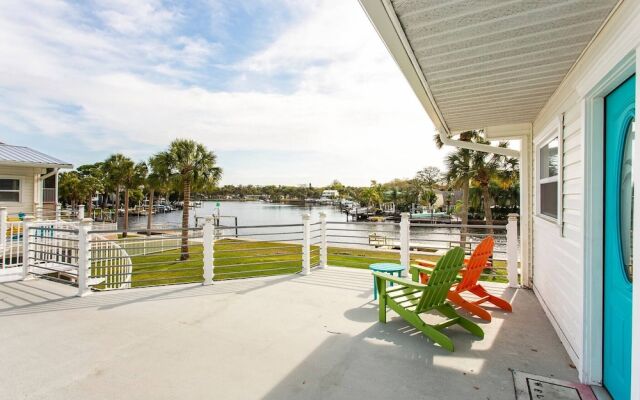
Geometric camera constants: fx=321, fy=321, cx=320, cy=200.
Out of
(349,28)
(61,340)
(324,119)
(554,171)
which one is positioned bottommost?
(61,340)

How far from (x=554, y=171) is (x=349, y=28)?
3.03m

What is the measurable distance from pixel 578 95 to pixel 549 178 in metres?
1.82

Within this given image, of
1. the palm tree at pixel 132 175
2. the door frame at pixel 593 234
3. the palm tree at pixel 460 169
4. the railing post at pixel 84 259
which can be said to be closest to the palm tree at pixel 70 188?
the palm tree at pixel 132 175

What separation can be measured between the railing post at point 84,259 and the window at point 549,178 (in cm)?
627

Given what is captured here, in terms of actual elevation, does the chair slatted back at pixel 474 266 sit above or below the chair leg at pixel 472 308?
above

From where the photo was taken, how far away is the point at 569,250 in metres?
3.00

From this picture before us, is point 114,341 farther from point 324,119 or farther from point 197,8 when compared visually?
point 324,119

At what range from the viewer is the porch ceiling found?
6.31 feet

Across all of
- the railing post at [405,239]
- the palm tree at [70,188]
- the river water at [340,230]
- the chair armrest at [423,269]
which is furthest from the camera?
the palm tree at [70,188]

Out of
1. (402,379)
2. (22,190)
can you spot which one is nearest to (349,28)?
(402,379)

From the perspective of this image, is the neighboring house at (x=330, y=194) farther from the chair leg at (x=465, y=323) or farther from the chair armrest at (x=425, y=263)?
the chair leg at (x=465, y=323)

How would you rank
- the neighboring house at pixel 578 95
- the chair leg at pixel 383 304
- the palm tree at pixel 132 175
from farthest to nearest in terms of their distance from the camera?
the palm tree at pixel 132 175, the chair leg at pixel 383 304, the neighboring house at pixel 578 95

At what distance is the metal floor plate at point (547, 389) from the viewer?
231 cm

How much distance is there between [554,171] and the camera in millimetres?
3979
